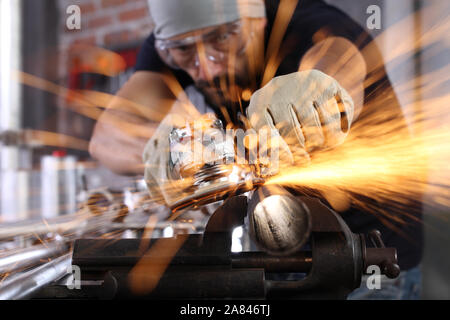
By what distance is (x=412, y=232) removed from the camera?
102 centimetres

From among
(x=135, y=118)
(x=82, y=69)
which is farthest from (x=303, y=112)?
(x=82, y=69)

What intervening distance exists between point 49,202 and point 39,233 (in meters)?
0.83

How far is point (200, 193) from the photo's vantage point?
1.32 feet

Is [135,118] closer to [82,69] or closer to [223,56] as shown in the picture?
[223,56]

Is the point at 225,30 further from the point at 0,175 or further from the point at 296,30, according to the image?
the point at 0,175

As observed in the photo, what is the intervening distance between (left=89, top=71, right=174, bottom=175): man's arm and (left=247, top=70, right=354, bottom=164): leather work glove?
77 cm

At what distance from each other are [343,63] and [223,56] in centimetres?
37

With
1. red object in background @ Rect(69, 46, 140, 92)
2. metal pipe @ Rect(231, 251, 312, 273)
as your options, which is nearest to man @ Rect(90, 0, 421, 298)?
metal pipe @ Rect(231, 251, 312, 273)

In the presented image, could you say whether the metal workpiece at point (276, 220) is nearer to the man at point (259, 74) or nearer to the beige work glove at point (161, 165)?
the man at point (259, 74)

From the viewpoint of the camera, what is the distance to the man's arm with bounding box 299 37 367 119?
883 mm

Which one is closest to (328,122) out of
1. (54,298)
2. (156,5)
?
(54,298)

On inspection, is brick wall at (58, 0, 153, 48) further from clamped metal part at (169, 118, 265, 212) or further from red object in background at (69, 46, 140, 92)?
clamped metal part at (169, 118, 265, 212)

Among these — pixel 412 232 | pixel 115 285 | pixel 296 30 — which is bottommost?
pixel 412 232

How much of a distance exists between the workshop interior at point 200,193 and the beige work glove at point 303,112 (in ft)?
0.21
